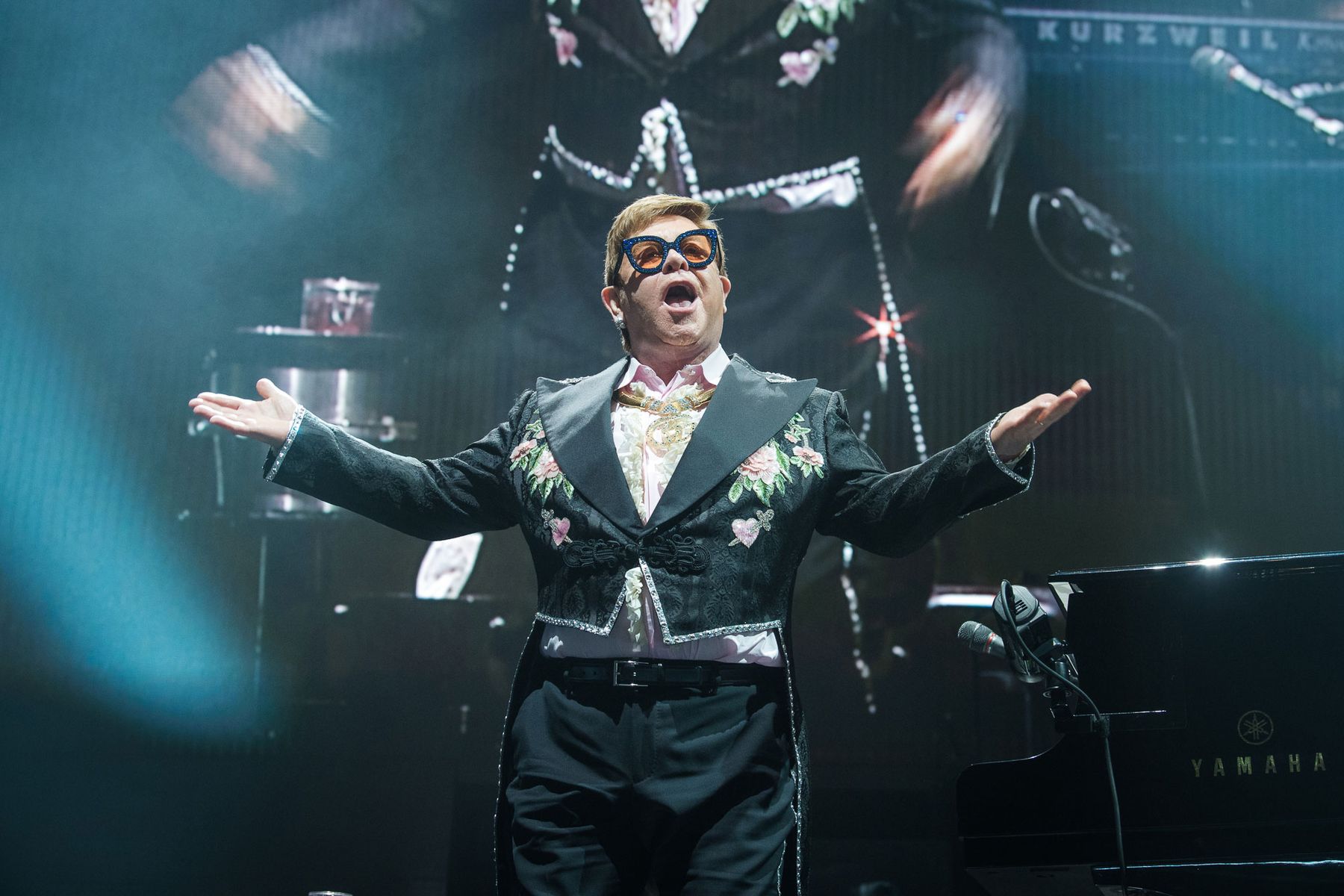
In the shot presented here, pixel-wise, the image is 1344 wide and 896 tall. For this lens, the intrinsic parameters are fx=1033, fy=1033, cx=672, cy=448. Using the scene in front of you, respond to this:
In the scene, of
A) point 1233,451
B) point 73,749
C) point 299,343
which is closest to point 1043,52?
point 1233,451

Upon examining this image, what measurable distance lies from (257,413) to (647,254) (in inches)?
27.4

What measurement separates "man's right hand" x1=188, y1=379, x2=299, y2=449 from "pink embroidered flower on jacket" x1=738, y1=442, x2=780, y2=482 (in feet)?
2.40

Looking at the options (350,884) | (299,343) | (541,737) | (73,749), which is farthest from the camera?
(299,343)

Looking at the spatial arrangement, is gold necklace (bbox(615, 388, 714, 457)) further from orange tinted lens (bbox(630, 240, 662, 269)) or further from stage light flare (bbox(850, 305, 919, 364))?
stage light flare (bbox(850, 305, 919, 364))

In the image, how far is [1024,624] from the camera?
1.61 metres

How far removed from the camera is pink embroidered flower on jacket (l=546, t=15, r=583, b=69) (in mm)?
4039

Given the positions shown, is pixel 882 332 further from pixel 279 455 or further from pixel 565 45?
pixel 279 455

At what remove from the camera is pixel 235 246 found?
3869 mm

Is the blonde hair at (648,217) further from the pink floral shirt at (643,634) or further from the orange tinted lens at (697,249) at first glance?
the pink floral shirt at (643,634)

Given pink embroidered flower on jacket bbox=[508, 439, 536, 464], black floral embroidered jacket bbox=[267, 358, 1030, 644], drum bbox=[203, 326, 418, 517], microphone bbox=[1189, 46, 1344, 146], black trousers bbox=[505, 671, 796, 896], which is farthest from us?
microphone bbox=[1189, 46, 1344, 146]

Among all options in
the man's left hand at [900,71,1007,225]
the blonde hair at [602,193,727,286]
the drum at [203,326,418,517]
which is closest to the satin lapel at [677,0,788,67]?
the man's left hand at [900,71,1007,225]

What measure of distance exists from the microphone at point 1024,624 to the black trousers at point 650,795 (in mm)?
427

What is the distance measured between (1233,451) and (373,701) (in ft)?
11.1

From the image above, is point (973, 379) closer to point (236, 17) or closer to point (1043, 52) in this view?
point (1043, 52)
